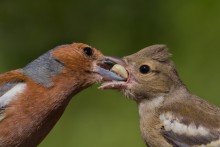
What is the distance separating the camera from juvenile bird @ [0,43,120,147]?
6180 mm

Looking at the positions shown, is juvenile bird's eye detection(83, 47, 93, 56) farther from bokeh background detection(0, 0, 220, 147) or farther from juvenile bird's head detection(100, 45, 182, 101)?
bokeh background detection(0, 0, 220, 147)

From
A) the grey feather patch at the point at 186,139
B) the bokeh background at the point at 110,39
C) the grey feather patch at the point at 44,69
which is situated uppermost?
the bokeh background at the point at 110,39

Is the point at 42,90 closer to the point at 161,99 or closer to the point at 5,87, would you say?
the point at 5,87

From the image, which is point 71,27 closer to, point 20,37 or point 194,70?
point 20,37

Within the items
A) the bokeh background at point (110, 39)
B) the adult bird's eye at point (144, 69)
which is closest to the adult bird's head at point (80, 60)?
the adult bird's eye at point (144, 69)

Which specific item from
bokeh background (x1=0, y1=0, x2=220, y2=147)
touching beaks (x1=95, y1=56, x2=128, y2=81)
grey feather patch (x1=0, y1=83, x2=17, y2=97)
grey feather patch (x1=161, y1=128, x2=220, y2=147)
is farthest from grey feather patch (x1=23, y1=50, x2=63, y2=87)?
bokeh background (x1=0, y1=0, x2=220, y2=147)

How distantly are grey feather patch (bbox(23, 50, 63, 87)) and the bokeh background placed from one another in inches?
106

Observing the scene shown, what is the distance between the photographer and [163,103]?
646cm

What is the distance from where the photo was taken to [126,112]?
957 centimetres

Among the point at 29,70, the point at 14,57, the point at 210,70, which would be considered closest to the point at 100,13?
the point at 14,57

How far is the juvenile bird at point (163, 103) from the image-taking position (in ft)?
20.3

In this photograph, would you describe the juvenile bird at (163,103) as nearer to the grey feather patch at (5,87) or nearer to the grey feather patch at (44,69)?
the grey feather patch at (44,69)

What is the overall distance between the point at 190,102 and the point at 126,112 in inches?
126

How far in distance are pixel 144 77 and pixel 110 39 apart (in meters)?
4.08
